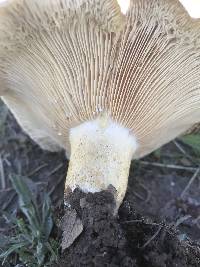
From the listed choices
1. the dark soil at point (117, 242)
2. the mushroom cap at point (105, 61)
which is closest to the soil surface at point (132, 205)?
the dark soil at point (117, 242)

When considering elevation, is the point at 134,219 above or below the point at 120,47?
below

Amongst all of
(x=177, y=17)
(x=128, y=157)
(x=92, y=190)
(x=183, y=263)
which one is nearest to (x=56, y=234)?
(x=92, y=190)

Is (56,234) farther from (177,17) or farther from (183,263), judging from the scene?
(177,17)

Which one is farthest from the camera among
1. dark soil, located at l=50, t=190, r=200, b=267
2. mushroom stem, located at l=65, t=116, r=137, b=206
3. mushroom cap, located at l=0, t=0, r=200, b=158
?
mushroom stem, located at l=65, t=116, r=137, b=206

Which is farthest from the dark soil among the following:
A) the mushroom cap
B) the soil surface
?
the mushroom cap

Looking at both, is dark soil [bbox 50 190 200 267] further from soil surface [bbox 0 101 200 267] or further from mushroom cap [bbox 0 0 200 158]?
mushroom cap [bbox 0 0 200 158]

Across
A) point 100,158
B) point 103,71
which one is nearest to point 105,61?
point 103,71

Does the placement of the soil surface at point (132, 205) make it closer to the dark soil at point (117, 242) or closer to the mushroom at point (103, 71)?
the dark soil at point (117, 242)
